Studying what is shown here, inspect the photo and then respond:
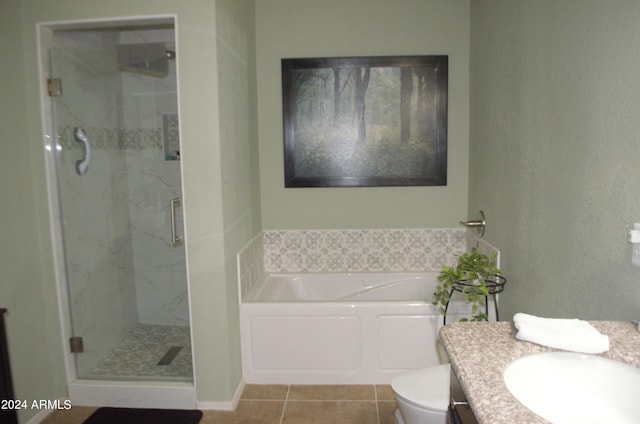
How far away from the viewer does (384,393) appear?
8.79 ft

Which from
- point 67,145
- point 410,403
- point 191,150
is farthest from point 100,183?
point 410,403

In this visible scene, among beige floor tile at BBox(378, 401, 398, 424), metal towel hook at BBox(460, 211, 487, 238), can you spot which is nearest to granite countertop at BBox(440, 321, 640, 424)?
beige floor tile at BBox(378, 401, 398, 424)

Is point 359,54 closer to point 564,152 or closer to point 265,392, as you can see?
point 564,152

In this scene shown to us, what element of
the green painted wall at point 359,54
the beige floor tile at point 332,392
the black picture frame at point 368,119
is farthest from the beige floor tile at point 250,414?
the black picture frame at point 368,119

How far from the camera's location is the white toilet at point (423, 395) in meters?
1.69

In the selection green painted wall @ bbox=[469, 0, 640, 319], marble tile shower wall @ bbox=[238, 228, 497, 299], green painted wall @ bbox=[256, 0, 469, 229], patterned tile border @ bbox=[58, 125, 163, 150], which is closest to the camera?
green painted wall @ bbox=[469, 0, 640, 319]

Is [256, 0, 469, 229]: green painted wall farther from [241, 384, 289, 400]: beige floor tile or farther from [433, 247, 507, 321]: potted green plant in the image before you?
[241, 384, 289, 400]: beige floor tile

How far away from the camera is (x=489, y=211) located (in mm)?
2811

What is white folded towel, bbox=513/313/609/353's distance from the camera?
1.14 metres

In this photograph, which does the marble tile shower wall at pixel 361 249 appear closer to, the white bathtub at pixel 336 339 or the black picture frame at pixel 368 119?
the black picture frame at pixel 368 119

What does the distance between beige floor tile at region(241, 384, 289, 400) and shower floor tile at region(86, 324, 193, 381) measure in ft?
1.21

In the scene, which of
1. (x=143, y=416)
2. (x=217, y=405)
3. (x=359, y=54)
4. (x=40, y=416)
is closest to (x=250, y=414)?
(x=217, y=405)

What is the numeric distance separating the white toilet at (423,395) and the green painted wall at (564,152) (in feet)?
1.91

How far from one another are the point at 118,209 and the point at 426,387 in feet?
7.97
